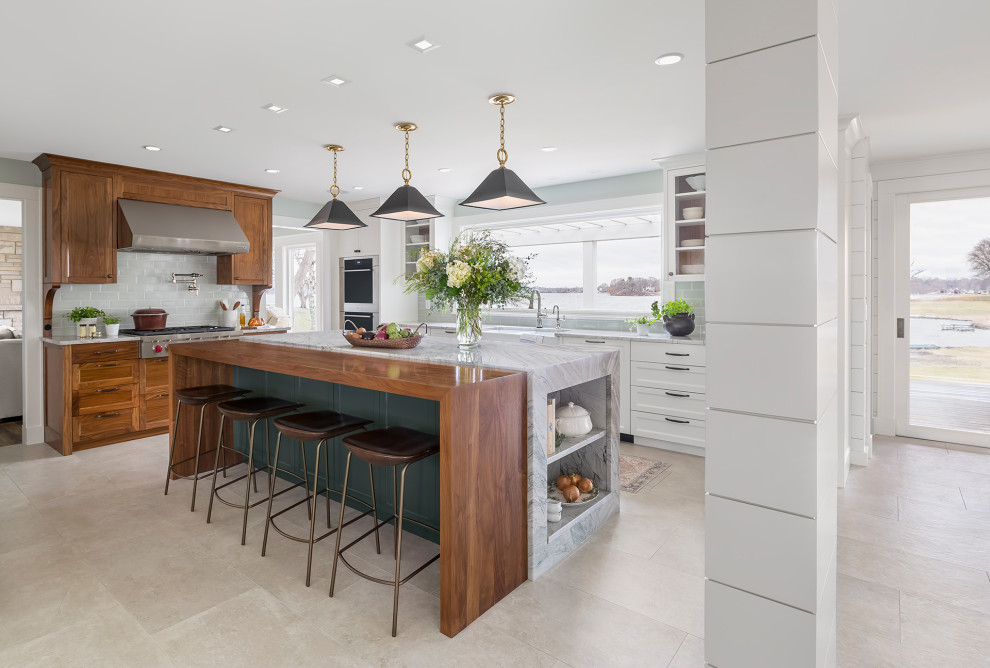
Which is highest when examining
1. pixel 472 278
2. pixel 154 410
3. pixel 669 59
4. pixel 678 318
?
pixel 669 59

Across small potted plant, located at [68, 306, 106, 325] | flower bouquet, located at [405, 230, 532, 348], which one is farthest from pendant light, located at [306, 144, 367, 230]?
small potted plant, located at [68, 306, 106, 325]

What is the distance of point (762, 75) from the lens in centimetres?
131

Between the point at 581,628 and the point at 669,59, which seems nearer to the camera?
the point at 581,628

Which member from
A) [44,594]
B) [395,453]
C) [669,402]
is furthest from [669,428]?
[44,594]

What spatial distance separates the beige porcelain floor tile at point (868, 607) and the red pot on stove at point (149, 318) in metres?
5.83

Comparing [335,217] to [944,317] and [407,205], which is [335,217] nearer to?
[407,205]

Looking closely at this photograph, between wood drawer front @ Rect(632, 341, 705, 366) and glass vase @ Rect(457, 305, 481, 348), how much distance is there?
1.95 metres

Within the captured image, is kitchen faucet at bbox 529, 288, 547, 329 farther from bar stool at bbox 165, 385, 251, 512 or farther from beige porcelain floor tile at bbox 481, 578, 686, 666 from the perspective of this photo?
beige porcelain floor tile at bbox 481, 578, 686, 666

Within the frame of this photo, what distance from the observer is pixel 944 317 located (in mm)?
4668

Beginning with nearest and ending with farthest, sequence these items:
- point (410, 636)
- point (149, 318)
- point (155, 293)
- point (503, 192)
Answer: point (410, 636) < point (503, 192) < point (149, 318) < point (155, 293)

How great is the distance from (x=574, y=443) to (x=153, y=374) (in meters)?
4.11

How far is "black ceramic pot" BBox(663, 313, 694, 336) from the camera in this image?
15.1 ft

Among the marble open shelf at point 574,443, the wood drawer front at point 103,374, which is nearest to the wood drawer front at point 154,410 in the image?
the wood drawer front at point 103,374

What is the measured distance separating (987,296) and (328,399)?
533 cm
